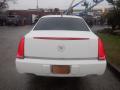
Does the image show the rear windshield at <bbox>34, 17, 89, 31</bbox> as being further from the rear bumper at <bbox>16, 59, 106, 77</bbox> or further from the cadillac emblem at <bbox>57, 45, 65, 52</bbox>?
the rear bumper at <bbox>16, 59, 106, 77</bbox>

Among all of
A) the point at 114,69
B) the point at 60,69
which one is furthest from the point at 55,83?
the point at 114,69

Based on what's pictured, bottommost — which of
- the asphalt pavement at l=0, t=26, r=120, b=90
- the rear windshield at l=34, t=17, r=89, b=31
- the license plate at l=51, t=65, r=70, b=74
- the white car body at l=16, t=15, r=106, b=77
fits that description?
the asphalt pavement at l=0, t=26, r=120, b=90

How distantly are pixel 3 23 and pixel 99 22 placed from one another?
1353 cm

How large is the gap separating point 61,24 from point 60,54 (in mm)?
1748

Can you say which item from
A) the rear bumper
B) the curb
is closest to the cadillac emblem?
the rear bumper

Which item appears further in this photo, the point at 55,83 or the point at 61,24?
the point at 61,24

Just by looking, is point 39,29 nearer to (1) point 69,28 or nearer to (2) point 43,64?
(1) point 69,28

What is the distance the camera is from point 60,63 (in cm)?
596

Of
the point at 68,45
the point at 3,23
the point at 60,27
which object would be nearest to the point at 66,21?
the point at 60,27

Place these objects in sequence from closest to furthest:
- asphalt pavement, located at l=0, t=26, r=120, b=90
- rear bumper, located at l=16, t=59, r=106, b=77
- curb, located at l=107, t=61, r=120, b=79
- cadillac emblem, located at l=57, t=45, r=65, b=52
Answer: rear bumper, located at l=16, t=59, r=106, b=77 < cadillac emblem, located at l=57, t=45, r=65, b=52 < asphalt pavement, located at l=0, t=26, r=120, b=90 < curb, located at l=107, t=61, r=120, b=79

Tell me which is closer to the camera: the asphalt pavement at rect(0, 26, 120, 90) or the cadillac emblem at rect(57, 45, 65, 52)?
the cadillac emblem at rect(57, 45, 65, 52)

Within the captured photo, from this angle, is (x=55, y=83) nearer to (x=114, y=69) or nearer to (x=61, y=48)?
(x=61, y=48)

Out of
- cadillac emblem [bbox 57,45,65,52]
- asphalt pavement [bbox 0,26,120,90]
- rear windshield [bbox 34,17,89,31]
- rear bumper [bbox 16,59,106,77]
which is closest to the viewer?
rear bumper [bbox 16,59,106,77]

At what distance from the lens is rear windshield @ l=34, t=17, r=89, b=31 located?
7.46 meters
